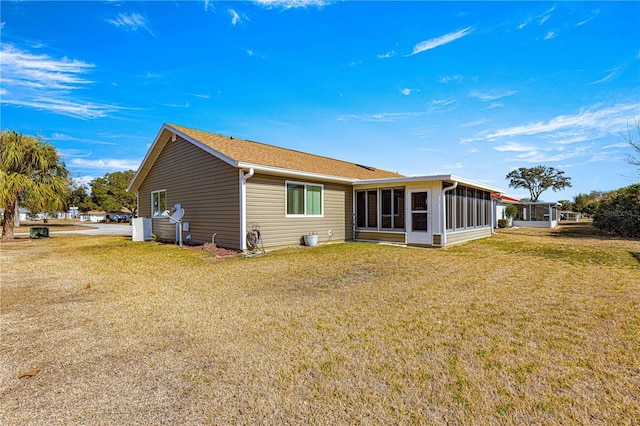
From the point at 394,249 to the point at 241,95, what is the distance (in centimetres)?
1211

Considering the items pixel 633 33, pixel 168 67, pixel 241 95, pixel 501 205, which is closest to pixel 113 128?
pixel 168 67

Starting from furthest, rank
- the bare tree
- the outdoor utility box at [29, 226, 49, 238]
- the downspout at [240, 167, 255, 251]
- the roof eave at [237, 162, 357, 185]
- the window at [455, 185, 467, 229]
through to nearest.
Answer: the outdoor utility box at [29, 226, 49, 238], the bare tree, the window at [455, 185, 467, 229], the downspout at [240, 167, 255, 251], the roof eave at [237, 162, 357, 185]

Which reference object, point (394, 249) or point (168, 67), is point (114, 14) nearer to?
point (168, 67)

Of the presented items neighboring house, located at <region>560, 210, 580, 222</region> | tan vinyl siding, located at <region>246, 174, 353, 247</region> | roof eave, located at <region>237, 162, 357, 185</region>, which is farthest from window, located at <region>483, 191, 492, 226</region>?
neighboring house, located at <region>560, 210, 580, 222</region>

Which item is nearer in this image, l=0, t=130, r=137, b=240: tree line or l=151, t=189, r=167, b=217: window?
l=151, t=189, r=167, b=217: window

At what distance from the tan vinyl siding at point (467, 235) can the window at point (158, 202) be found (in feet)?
41.2

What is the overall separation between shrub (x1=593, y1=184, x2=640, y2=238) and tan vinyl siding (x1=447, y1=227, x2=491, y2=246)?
7069 mm

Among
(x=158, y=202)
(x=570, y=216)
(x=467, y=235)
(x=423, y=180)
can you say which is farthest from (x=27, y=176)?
(x=570, y=216)

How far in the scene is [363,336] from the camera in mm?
3422

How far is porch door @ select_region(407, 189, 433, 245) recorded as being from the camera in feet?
38.5

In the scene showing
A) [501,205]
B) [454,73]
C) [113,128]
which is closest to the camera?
[454,73]

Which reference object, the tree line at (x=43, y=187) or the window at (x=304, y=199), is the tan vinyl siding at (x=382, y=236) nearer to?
the window at (x=304, y=199)

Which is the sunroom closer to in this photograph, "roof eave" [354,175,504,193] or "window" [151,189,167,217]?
"roof eave" [354,175,504,193]

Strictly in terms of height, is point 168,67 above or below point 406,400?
above
